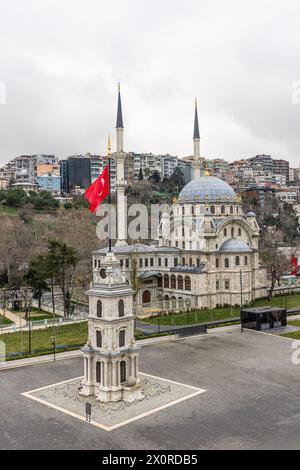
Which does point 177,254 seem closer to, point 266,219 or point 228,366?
point 228,366

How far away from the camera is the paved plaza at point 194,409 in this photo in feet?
71.9

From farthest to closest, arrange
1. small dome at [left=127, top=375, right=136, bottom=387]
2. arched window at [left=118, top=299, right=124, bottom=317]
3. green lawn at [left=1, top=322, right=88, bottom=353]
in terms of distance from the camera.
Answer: green lawn at [left=1, top=322, right=88, bottom=353], arched window at [left=118, top=299, right=124, bottom=317], small dome at [left=127, top=375, right=136, bottom=387]

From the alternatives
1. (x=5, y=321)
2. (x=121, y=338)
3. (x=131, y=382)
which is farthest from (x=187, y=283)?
(x=131, y=382)

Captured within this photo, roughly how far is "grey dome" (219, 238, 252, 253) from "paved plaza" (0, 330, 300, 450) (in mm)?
19004

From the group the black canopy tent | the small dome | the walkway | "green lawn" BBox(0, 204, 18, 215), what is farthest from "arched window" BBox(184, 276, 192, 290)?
"green lawn" BBox(0, 204, 18, 215)

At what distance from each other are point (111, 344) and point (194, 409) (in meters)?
5.84

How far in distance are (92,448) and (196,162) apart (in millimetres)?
52956

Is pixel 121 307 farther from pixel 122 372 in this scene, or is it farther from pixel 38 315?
pixel 38 315

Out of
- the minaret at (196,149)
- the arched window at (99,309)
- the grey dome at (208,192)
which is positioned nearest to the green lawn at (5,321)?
the arched window at (99,309)

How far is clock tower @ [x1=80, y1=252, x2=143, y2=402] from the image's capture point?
90.2 ft

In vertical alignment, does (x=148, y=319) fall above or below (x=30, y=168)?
below

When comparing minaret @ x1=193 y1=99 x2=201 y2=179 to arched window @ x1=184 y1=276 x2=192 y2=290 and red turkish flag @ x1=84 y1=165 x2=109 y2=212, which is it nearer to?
arched window @ x1=184 y1=276 x2=192 y2=290

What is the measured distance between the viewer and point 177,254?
5959 centimetres

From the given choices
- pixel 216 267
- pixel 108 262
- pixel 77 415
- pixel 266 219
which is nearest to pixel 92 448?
pixel 77 415
